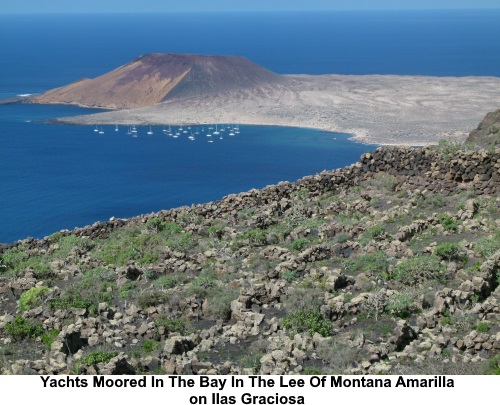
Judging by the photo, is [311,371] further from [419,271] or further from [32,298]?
[32,298]

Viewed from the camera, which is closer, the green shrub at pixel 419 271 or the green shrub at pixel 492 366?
the green shrub at pixel 492 366

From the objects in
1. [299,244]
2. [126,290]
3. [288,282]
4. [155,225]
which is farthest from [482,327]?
[155,225]

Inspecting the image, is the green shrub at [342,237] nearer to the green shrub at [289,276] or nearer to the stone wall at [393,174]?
the green shrub at [289,276]

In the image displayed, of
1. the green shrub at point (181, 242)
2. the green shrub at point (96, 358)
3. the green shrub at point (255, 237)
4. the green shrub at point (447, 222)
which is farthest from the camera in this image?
the green shrub at point (181, 242)

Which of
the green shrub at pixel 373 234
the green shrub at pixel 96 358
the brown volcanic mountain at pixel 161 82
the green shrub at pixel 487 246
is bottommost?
the green shrub at pixel 96 358

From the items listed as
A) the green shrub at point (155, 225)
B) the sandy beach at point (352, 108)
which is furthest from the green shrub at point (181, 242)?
the sandy beach at point (352, 108)

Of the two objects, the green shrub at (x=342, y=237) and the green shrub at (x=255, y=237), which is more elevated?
the green shrub at (x=342, y=237)
